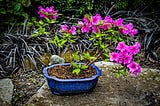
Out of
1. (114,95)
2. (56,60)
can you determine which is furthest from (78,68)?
(56,60)

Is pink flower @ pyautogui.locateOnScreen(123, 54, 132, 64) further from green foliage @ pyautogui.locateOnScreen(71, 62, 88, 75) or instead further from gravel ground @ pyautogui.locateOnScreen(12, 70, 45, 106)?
gravel ground @ pyautogui.locateOnScreen(12, 70, 45, 106)

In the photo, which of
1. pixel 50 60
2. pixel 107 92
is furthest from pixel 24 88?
pixel 107 92

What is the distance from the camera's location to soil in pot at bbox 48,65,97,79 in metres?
2.94

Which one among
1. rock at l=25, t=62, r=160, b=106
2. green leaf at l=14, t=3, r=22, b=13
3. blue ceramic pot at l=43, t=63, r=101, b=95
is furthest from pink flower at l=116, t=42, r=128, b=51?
green leaf at l=14, t=3, r=22, b=13

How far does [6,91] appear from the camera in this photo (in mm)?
3096

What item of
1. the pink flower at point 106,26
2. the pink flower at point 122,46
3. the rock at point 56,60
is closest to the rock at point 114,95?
the rock at point 56,60

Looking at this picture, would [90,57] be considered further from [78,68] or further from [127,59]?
[127,59]

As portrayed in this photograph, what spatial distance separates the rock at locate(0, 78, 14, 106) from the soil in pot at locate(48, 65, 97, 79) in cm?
47

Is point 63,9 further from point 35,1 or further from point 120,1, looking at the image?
point 120,1

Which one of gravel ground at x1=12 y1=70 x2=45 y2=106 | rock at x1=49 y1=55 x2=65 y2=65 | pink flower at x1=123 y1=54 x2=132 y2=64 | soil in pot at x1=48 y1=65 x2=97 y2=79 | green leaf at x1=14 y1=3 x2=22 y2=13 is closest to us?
pink flower at x1=123 y1=54 x2=132 y2=64

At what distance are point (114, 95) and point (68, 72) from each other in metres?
0.52

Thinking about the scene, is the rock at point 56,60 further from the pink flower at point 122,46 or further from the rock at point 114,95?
the pink flower at point 122,46

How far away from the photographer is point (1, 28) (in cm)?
421

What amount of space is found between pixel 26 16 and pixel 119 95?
74.7 inches
